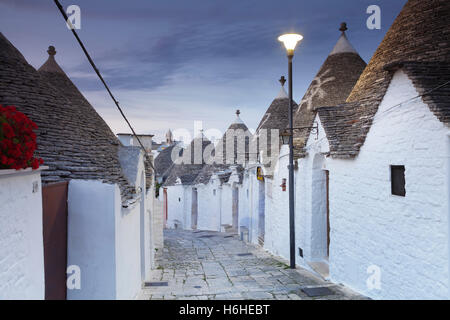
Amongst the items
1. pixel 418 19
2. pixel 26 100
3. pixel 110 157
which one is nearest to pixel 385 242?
pixel 418 19

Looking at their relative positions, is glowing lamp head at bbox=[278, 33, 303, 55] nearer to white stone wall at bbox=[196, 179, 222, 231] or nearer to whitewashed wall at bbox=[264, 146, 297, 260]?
whitewashed wall at bbox=[264, 146, 297, 260]

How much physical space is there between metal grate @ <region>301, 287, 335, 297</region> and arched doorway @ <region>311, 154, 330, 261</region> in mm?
2759

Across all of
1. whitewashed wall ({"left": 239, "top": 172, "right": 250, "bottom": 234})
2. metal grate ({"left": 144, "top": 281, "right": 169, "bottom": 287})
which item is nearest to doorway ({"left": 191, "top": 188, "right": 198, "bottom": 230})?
whitewashed wall ({"left": 239, "top": 172, "right": 250, "bottom": 234})

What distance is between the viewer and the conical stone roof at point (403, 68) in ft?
17.7

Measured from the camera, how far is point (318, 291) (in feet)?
21.5

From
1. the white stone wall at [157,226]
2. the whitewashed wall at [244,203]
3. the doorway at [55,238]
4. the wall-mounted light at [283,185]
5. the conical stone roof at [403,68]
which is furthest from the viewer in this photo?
the whitewashed wall at [244,203]

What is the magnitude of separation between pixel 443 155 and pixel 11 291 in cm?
508

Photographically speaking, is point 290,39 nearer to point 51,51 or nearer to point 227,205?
point 51,51

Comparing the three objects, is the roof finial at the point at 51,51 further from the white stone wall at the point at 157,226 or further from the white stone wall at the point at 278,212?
the white stone wall at the point at 278,212

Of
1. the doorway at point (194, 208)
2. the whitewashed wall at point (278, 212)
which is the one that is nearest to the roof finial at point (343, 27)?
the whitewashed wall at point (278, 212)

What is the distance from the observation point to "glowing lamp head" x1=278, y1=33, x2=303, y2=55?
25.9 feet

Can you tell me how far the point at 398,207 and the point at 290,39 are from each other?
168 inches

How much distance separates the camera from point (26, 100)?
19.8ft

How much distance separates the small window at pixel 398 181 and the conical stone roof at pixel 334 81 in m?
5.79
